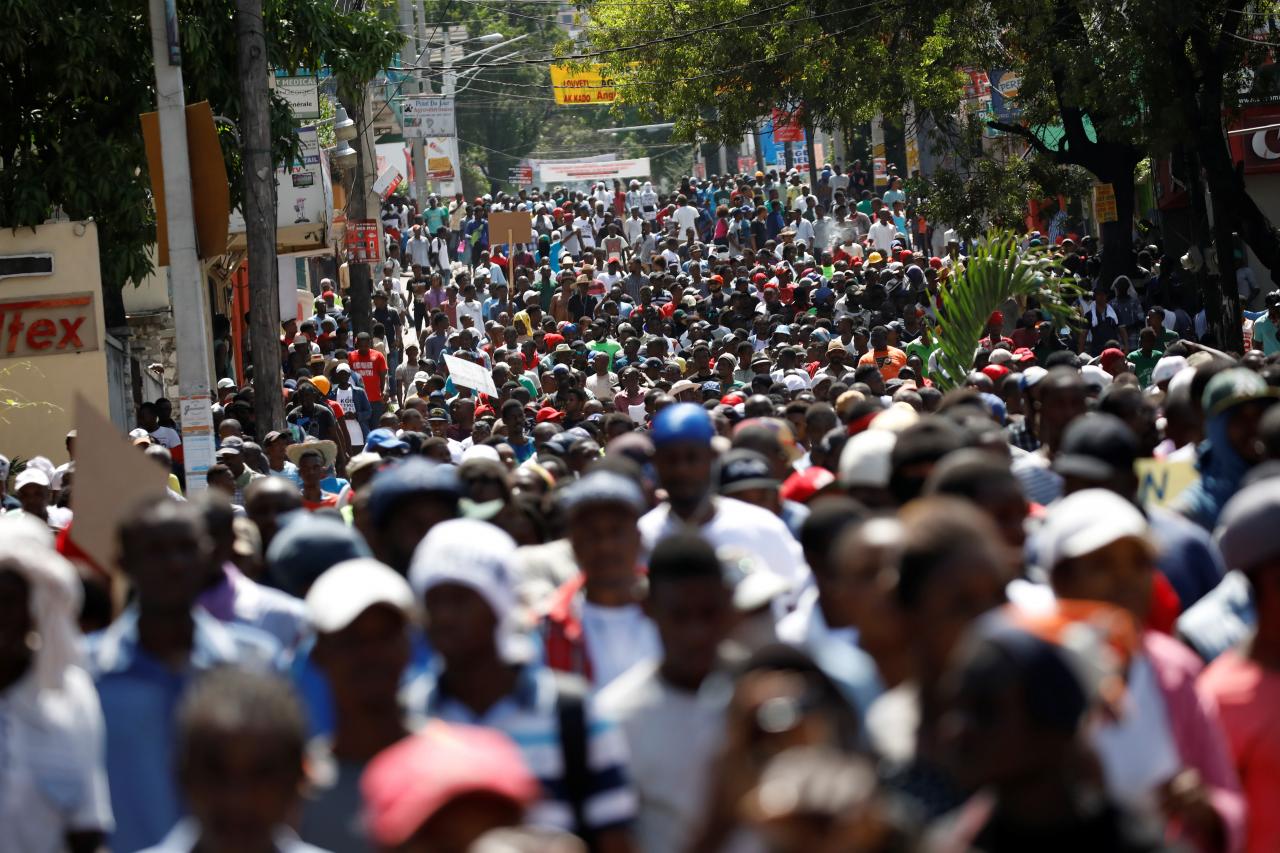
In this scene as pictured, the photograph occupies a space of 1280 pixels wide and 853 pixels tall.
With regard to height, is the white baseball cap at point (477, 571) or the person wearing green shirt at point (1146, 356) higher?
the white baseball cap at point (477, 571)

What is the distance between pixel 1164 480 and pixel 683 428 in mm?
1820

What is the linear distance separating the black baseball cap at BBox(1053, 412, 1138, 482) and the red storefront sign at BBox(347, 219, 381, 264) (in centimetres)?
2199

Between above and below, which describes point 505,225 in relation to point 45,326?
above

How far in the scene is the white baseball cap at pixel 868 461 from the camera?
6395 millimetres

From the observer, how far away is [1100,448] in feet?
19.8

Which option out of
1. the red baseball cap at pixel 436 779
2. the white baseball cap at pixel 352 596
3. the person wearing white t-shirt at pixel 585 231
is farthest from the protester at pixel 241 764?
the person wearing white t-shirt at pixel 585 231

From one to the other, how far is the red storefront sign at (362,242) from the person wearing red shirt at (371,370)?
6480mm

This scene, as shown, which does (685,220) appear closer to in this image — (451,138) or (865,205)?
(865,205)

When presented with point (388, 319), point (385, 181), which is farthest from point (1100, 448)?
point (385, 181)

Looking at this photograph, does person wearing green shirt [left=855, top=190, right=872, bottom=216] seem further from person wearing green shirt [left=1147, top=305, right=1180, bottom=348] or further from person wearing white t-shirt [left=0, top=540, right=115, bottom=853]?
person wearing white t-shirt [left=0, top=540, right=115, bottom=853]

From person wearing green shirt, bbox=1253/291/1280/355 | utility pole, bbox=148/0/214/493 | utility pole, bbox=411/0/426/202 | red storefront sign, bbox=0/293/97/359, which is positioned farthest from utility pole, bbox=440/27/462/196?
utility pole, bbox=148/0/214/493

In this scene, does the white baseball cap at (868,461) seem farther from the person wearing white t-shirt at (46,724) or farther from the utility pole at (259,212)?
the utility pole at (259,212)

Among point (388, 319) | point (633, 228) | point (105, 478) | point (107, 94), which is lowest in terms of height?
point (105, 478)

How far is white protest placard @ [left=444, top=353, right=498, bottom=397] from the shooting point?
16.7 meters
